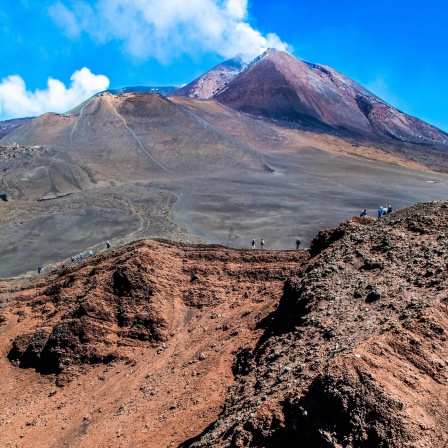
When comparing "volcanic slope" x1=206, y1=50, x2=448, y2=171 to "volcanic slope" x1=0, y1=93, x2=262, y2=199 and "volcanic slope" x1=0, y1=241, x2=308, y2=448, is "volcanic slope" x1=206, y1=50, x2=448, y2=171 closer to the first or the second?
"volcanic slope" x1=0, y1=93, x2=262, y2=199

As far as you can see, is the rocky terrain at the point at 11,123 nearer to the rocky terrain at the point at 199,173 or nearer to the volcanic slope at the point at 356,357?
the rocky terrain at the point at 199,173

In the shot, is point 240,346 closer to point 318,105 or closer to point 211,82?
point 318,105

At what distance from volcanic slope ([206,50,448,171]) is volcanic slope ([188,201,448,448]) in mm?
74676

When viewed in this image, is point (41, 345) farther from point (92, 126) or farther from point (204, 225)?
point (92, 126)

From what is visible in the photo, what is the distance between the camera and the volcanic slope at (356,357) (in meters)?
4.79

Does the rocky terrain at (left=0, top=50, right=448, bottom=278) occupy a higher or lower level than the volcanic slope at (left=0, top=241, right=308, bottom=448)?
higher

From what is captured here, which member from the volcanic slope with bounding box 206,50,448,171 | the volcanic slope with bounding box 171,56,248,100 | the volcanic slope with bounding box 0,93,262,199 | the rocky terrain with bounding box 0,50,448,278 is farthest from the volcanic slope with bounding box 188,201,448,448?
the volcanic slope with bounding box 171,56,248,100

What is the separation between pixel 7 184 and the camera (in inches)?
1658

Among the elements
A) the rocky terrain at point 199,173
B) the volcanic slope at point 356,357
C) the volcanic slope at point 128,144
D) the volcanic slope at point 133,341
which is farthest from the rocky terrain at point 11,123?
the volcanic slope at point 356,357

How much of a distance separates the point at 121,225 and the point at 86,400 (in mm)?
21613

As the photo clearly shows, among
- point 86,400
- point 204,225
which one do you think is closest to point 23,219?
point 204,225

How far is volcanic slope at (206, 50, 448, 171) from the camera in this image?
85000mm

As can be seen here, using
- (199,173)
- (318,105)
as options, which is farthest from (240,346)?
(318,105)

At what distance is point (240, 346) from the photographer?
9062 millimetres
